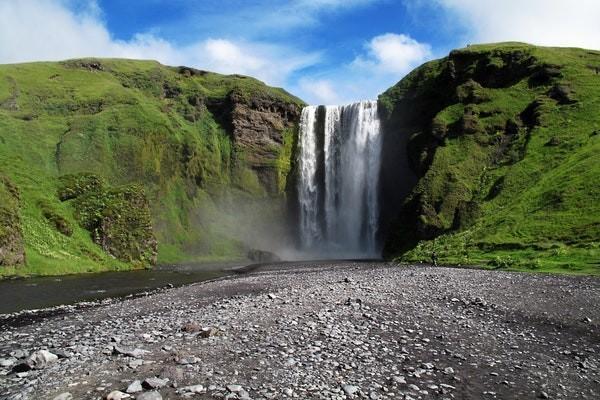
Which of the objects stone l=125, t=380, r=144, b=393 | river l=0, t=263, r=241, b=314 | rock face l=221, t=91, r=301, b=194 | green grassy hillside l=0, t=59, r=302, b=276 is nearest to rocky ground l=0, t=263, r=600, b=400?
stone l=125, t=380, r=144, b=393

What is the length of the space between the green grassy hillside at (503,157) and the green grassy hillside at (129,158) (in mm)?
36968

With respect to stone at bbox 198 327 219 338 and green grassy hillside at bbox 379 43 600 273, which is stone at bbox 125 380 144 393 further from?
green grassy hillside at bbox 379 43 600 273

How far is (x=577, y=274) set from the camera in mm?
32312

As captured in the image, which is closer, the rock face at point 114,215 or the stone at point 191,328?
the stone at point 191,328

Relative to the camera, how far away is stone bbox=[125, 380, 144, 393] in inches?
426

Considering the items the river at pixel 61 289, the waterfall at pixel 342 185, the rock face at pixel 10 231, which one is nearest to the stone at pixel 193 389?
the river at pixel 61 289

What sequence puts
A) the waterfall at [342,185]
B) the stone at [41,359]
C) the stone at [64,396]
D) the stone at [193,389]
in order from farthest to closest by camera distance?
the waterfall at [342,185]
the stone at [41,359]
the stone at [193,389]
the stone at [64,396]

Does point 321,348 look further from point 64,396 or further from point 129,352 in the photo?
point 64,396

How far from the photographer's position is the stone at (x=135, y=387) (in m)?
10.8

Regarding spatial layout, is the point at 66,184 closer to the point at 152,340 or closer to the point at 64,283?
the point at 64,283

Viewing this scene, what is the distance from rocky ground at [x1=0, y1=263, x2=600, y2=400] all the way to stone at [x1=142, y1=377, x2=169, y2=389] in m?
0.04

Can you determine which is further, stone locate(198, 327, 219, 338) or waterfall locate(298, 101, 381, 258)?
waterfall locate(298, 101, 381, 258)

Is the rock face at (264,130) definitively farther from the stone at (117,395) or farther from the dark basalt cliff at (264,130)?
the stone at (117,395)

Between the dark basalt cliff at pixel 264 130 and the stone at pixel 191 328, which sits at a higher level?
the dark basalt cliff at pixel 264 130
